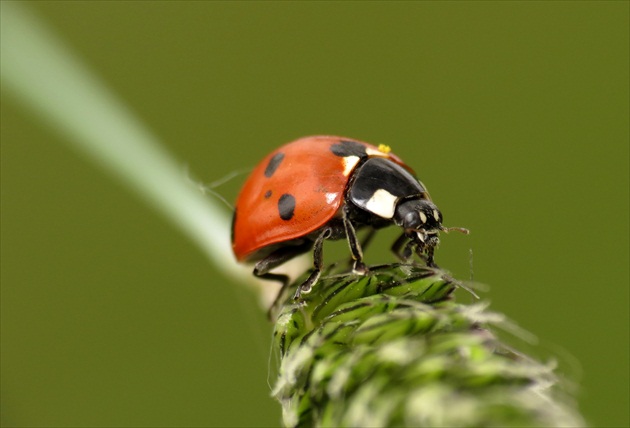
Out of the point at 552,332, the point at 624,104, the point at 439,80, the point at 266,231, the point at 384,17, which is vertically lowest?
the point at 552,332

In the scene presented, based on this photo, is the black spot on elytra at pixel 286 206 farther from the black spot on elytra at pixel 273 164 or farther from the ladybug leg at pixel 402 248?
the ladybug leg at pixel 402 248

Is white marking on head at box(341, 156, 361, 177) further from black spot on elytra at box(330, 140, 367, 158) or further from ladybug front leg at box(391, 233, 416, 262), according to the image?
ladybug front leg at box(391, 233, 416, 262)

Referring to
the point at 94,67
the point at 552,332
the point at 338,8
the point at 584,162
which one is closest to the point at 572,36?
the point at 584,162

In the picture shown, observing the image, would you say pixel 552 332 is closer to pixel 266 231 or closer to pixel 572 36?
pixel 572 36

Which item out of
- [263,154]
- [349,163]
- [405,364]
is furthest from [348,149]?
[263,154]

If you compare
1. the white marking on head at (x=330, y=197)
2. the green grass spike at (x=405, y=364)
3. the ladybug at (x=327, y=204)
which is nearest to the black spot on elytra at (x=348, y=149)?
the ladybug at (x=327, y=204)

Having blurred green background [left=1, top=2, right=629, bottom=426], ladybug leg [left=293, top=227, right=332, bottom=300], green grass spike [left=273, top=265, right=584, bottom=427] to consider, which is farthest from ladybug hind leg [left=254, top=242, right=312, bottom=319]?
blurred green background [left=1, top=2, right=629, bottom=426]

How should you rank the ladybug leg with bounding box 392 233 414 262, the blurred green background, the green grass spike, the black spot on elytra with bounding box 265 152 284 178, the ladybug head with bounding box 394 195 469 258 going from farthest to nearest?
the blurred green background < the black spot on elytra with bounding box 265 152 284 178 < the ladybug leg with bounding box 392 233 414 262 < the ladybug head with bounding box 394 195 469 258 < the green grass spike
